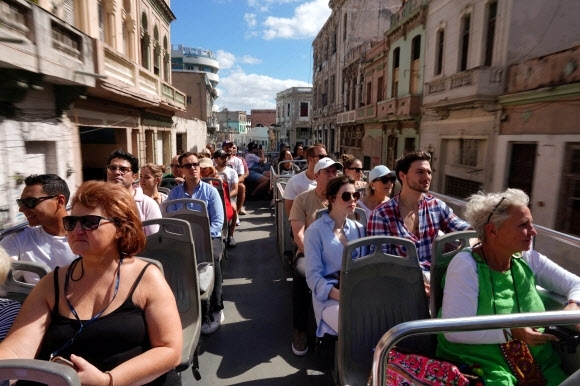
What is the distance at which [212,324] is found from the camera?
11.0 feet

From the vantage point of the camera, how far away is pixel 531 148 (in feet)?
28.9

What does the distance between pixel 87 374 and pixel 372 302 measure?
5.29 feet

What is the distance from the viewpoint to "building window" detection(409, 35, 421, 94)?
48.2ft

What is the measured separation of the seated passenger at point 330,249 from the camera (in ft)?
7.98

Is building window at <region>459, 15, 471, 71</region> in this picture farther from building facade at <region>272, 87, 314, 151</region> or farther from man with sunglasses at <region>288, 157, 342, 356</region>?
building facade at <region>272, 87, 314, 151</region>

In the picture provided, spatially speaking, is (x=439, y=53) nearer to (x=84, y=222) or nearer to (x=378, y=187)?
(x=378, y=187)

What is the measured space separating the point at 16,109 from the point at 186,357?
5191 millimetres

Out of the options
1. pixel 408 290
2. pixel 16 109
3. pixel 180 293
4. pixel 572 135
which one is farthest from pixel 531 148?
pixel 16 109

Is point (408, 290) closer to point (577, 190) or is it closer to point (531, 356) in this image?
point (531, 356)

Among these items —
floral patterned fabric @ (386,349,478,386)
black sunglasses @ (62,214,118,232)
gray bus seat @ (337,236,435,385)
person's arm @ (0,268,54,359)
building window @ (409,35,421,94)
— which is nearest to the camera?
person's arm @ (0,268,54,359)

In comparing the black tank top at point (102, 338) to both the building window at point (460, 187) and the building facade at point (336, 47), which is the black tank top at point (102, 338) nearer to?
the building window at point (460, 187)

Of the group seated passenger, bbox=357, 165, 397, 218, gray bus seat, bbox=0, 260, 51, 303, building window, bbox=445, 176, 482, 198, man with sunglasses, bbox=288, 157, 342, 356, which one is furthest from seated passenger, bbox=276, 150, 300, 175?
gray bus seat, bbox=0, 260, 51, 303

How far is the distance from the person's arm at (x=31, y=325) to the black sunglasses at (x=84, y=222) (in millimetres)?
289

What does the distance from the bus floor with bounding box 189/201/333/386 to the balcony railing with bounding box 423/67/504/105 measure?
8.37m
